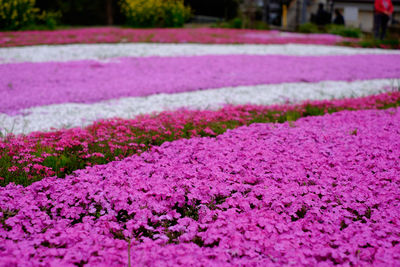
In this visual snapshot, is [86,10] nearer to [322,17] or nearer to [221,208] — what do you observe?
[322,17]

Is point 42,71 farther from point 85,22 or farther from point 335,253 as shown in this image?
point 85,22

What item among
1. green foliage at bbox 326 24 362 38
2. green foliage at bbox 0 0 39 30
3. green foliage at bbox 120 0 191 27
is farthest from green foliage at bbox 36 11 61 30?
green foliage at bbox 326 24 362 38

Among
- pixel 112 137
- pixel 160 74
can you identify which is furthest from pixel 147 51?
pixel 112 137

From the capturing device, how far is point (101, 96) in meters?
10.7

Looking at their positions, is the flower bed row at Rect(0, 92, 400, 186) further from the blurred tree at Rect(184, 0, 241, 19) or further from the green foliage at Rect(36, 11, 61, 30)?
the blurred tree at Rect(184, 0, 241, 19)

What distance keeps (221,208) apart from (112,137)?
329cm

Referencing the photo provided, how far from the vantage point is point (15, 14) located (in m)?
26.7

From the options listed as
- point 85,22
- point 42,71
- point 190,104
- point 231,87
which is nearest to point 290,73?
point 231,87

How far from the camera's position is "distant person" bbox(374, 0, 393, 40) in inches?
863

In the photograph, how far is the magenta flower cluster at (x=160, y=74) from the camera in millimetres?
10945

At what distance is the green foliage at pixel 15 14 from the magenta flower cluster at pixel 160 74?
47.3 ft

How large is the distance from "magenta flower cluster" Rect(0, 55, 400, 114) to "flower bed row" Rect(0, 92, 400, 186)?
3.44 m

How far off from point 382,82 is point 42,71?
1314 cm

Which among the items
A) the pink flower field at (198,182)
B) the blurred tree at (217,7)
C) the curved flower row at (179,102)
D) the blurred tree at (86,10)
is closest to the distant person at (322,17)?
the blurred tree at (217,7)
